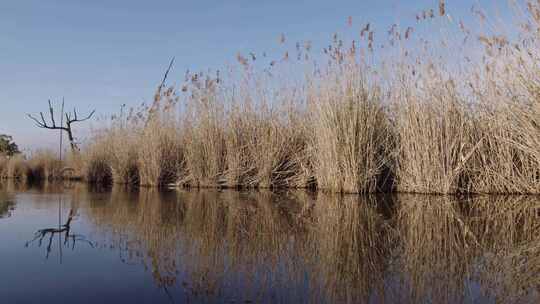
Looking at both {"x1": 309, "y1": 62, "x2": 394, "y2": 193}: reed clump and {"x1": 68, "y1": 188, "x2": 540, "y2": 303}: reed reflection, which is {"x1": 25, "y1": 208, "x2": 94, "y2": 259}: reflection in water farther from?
{"x1": 309, "y1": 62, "x2": 394, "y2": 193}: reed clump

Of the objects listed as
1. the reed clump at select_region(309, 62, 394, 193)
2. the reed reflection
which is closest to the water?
the reed reflection

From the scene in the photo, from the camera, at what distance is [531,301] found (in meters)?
1.21

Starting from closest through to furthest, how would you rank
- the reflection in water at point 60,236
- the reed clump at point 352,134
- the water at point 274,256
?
the water at point 274,256 → the reflection in water at point 60,236 → the reed clump at point 352,134

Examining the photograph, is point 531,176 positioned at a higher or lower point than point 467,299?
higher

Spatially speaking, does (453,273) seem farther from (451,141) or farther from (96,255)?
(451,141)

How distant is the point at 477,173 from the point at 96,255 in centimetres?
429

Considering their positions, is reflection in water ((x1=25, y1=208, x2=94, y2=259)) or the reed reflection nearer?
the reed reflection

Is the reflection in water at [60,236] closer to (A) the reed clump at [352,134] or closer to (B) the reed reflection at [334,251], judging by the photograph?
(B) the reed reflection at [334,251]

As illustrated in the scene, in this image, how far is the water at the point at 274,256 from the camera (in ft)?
4.31

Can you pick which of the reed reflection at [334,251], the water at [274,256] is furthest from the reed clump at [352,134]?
the water at [274,256]

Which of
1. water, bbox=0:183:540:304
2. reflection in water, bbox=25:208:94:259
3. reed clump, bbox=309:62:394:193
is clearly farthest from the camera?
reed clump, bbox=309:62:394:193

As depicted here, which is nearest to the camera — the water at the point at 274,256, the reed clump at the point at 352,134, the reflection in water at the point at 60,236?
the water at the point at 274,256

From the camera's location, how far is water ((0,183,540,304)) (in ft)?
4.31

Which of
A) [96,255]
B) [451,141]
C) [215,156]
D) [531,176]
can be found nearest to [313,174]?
[215,156]
